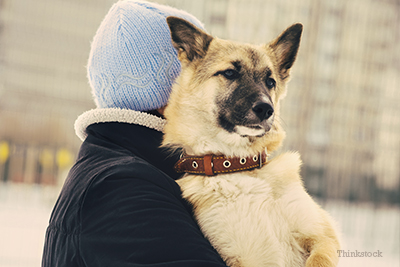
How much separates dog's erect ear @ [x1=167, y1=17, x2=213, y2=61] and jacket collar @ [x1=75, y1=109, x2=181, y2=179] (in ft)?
1.53

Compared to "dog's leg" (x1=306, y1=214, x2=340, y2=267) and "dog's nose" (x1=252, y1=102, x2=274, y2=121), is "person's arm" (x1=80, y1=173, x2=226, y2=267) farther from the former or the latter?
"dog's nose" (x1=252, y1=102, x2=274, y2=121)

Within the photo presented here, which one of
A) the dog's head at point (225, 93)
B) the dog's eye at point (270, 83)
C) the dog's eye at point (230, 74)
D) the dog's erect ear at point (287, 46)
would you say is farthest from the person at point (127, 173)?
the dog's erect ear at point (287, 46)

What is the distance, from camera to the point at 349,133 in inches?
1293

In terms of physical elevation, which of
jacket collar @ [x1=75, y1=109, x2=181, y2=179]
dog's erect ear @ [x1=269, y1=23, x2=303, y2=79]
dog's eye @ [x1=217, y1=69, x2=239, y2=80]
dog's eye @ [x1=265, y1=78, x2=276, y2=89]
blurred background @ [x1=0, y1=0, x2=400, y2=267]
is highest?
dog's erect ear @ [x1=269, y1=23, x2=303, y2=79]

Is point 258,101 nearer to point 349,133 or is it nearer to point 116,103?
point 116,103

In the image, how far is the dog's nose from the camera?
1952mm

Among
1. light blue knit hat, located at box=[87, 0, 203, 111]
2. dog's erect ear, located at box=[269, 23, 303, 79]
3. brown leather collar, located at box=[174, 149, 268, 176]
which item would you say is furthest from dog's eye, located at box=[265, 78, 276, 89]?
light blue knit hat, located at box=[87, 0, 203, 111]

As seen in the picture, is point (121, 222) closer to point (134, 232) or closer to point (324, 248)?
point (134, 232)

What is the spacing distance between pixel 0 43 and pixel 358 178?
34619 millimetres

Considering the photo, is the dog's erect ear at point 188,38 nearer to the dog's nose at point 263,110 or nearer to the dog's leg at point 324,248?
the dog's nose at point 263,110

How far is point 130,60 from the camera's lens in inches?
66.5

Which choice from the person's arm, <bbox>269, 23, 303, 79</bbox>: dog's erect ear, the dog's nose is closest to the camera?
the person's arm

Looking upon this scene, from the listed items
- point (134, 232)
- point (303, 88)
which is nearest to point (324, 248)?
point (134, 232)

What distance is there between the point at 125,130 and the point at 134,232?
50cm
